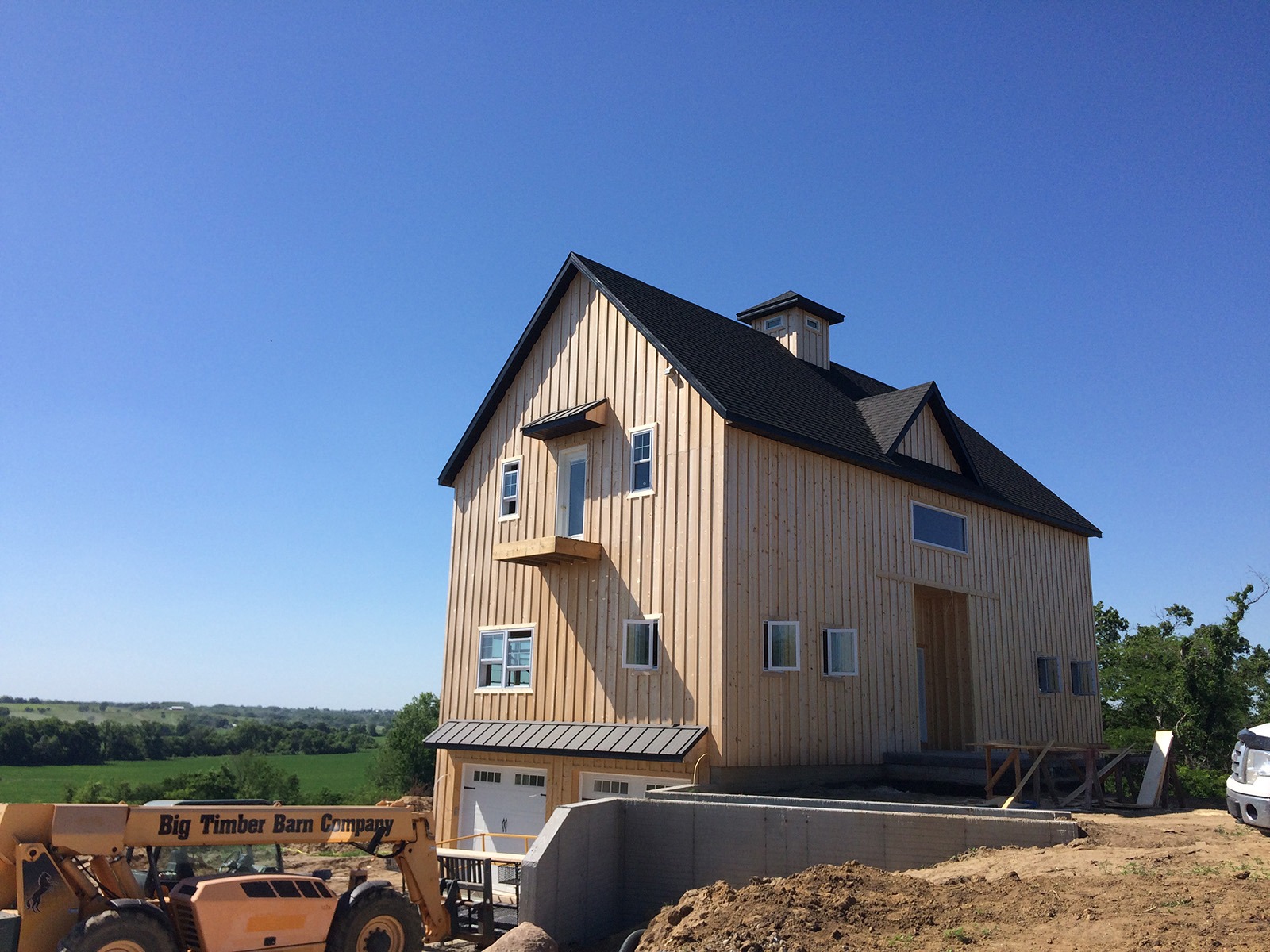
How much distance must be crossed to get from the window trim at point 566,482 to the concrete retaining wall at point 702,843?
6848 millimetres

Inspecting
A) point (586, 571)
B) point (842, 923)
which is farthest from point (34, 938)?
point (586, 571)

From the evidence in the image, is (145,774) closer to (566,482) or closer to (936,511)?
(566,482)

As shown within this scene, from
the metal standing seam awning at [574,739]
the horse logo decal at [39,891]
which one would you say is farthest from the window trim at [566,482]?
the horse logo decal at [39,891]

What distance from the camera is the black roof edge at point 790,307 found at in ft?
76.5

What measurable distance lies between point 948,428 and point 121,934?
18266mm

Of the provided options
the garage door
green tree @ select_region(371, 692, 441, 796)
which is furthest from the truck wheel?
green tree @ select_region(371, 692, 441, 796)

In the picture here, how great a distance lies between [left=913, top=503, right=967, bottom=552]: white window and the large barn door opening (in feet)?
3.40

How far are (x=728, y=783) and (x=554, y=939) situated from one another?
4.37 meters

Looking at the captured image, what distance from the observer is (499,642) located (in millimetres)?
20203

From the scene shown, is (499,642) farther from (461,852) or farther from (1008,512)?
(1008,512)

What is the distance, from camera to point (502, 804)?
1922cm

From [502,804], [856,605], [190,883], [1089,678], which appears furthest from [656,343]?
[1089,678]

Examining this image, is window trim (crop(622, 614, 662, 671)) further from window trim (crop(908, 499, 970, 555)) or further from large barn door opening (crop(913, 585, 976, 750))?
large barn door opening (crop(913, 585, 976, 750))

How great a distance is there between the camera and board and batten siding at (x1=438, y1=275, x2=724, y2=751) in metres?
16.6
